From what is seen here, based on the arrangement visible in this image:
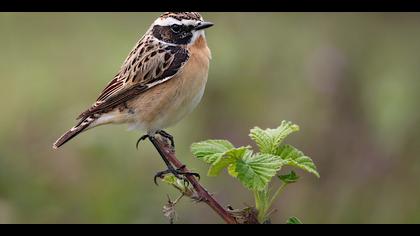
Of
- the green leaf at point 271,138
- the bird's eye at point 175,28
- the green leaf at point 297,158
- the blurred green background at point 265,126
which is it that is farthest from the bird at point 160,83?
the green leaf at point 297,158

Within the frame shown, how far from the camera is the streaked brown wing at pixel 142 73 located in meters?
4.59

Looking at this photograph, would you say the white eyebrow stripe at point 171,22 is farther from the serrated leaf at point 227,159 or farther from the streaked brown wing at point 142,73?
the serrated leaf at point 227,159

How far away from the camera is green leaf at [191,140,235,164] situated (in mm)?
2482

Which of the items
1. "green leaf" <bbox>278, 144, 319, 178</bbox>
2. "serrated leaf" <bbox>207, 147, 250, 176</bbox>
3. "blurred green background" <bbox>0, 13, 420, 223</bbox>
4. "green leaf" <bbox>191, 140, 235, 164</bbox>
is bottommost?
"green leaf" <bbox>278, 144, 319, 178</bbox>

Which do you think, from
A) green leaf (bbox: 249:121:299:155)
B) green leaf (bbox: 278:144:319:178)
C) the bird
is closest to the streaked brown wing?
the bird

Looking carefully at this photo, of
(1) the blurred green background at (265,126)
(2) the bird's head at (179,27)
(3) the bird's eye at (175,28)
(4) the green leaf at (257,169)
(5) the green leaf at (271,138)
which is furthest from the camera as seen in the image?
(1) the blurred green background at (265,126)

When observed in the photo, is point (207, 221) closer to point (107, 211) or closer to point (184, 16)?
point (107, 211)

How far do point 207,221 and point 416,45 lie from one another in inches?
144

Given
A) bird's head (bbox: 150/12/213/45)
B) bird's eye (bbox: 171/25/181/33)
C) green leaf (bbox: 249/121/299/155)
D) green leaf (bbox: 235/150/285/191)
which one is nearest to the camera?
green leaf (bbox: 235/150/285/191)

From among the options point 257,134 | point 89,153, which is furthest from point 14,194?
point 257,134

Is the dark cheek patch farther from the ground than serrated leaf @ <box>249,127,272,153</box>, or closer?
farther from the ground

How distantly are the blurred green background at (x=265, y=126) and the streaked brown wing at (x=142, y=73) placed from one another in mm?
877

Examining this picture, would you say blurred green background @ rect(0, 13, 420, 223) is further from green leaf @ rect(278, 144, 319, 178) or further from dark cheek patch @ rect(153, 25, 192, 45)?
green leaf @ rect(278, 144, 319, 178)

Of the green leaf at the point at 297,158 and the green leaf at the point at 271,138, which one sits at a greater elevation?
the green leaf at the point at 271,138
